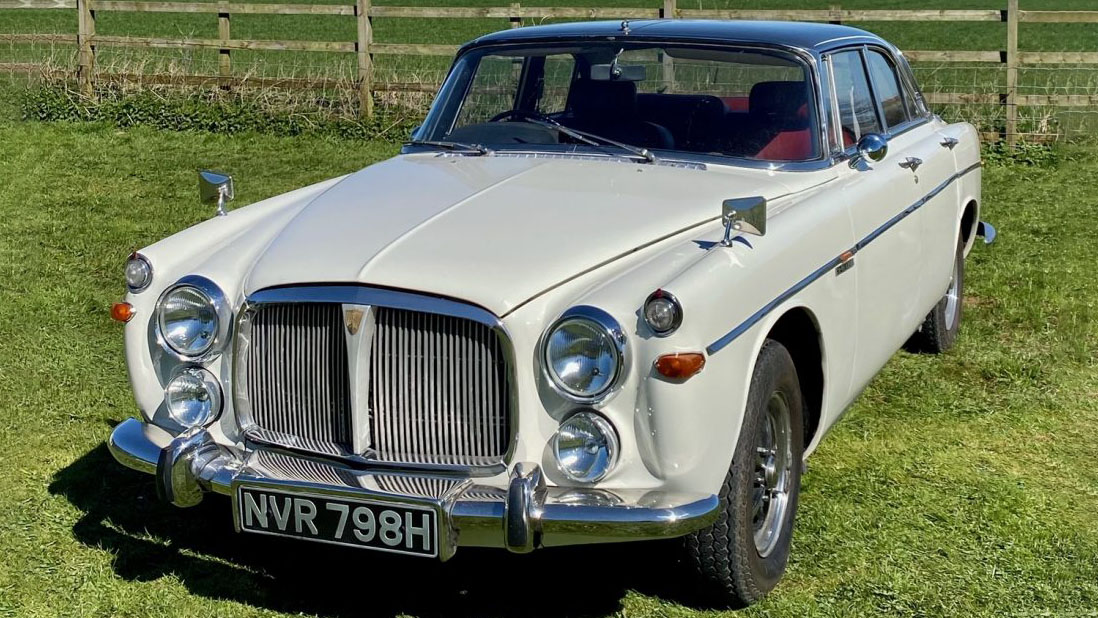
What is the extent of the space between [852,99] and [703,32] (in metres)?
0.69

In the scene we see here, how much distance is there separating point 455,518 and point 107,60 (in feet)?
40.2

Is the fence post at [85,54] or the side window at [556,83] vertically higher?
the fence post at [85,54]

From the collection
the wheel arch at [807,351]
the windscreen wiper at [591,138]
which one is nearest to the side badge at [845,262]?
the wheel arch at [807,351]

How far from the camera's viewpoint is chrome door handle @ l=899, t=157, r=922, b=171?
5.21 metres

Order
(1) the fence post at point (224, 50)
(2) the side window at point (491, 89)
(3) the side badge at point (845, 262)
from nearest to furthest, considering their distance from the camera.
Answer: (3) the side badge at point (845, 262) < (2) the side window at point (491, 89) < (1) the fence post at point (224, 50)

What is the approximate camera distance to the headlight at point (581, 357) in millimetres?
3273

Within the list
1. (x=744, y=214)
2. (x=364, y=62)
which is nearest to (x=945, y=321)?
(x=744, y=214)

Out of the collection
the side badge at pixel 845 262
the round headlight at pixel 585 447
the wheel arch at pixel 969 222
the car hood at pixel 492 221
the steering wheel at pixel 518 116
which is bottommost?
the round headlight at pixel 585 447

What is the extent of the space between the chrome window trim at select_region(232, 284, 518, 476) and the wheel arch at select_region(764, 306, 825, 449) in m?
1.04

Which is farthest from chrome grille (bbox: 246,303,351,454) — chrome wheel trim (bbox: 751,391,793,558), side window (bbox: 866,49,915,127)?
side window (bbox: 866,49,915,127)

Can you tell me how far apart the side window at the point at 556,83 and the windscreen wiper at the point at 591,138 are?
146mm

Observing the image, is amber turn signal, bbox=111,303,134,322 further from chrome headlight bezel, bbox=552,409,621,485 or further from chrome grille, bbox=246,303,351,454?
chrome headlight bezel, bbox=552,409,621,485

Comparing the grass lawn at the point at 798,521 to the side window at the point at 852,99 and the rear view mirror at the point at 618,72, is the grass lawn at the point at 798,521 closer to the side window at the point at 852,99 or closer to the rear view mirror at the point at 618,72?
the side window at the point at 852,99

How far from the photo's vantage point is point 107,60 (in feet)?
46.3
